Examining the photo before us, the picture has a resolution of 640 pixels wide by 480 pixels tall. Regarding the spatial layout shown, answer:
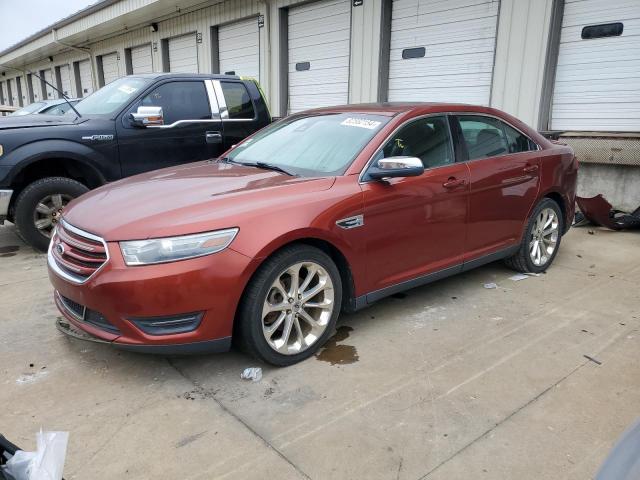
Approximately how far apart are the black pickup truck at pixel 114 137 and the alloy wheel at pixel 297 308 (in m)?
3.29

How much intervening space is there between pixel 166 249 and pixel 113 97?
4177mm

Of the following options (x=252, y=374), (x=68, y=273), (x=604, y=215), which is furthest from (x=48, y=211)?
(x=604, y=215)

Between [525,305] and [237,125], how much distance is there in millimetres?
4138

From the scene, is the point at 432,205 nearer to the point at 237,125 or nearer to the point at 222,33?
the point at 237,125

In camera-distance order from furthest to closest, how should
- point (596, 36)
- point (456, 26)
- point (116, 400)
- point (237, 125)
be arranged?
point (456, 26) → point (596, 36) → point (237, 125) → point (116, 400)

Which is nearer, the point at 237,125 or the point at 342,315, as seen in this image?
the point at 342,315

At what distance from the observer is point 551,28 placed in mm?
7352

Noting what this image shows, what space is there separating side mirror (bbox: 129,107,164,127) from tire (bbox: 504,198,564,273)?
397cm

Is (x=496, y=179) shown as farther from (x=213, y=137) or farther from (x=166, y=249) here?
(x=213, y=137)

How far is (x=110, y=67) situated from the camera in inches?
768

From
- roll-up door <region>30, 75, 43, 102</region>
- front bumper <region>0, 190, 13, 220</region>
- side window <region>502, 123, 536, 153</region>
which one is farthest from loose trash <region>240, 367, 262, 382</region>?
roll-up door <region>30, 75, 43, 102</region>

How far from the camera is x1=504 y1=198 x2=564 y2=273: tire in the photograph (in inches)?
185

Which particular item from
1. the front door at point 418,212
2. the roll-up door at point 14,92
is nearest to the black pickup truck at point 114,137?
the front door at point 418,212

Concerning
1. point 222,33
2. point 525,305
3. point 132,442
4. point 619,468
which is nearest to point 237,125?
point 525,305
